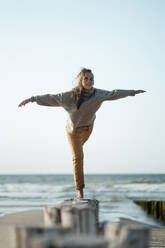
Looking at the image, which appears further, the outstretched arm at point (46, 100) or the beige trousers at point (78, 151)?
the beige trousers at point (78, 151)

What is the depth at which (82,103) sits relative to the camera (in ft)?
16.3

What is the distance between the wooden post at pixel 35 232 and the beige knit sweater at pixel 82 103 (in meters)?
2.95

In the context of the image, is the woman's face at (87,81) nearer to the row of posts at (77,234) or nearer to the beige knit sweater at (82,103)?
the beige knit sweater at (82,103)

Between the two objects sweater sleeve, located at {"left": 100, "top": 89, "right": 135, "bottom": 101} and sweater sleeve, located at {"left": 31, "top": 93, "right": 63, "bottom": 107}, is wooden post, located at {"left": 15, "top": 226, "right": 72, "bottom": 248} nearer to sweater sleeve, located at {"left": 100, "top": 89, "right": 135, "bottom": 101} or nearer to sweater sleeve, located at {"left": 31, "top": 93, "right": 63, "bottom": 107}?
sweater sleeve, located at {"left": 31, "top": 93, "right": 63, "bottom": 107}

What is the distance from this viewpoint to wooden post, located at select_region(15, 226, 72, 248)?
187 cm

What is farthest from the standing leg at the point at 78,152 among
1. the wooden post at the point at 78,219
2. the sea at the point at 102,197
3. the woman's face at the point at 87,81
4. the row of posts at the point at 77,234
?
the sea at the point at 102,197

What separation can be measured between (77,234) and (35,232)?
0.93 ft

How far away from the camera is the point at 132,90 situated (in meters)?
5.08

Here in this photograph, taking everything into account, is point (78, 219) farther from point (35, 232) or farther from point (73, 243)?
point (73, 243)

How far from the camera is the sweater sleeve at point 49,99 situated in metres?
4.80

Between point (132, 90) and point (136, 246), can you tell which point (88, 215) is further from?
point (132, 90)

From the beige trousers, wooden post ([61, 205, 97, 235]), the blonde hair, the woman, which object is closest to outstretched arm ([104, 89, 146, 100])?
the woman

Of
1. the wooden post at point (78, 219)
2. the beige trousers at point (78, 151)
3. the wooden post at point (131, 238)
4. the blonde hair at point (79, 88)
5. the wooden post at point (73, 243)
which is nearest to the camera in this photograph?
the wooden post at point (73, 243)

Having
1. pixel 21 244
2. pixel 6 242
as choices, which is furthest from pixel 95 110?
pixel 21 244
